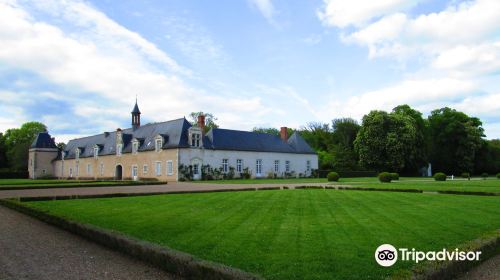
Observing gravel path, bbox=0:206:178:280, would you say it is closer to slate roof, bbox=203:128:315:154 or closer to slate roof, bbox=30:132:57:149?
slate roof, bbox=203:128:315:154

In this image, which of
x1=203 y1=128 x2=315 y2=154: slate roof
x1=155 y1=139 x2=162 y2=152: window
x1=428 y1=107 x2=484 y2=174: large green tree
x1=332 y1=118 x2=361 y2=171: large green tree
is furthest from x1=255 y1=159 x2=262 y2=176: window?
x1=428 y1=107 x2=484 y2=174: large green tree

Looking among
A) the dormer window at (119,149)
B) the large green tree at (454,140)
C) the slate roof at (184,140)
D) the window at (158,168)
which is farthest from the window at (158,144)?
the large green tree at (454,140)

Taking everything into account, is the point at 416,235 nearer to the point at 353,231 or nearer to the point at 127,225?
the point at 353,231

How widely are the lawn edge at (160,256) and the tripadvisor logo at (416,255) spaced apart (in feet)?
6.60

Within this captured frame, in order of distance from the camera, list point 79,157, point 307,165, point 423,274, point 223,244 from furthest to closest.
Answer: point 79,157, point 307,165, point 223,244, point 423,274

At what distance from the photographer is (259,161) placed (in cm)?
4619

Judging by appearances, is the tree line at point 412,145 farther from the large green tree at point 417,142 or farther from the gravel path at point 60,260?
the gravel path at point 60,260

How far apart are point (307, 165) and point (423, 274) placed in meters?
47.6

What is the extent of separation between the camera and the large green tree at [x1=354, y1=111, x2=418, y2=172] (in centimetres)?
4747

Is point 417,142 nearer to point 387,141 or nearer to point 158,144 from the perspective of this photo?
point 387,141

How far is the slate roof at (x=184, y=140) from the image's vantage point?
134ft

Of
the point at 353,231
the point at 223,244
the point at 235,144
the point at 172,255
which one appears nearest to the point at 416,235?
the point at 353,231

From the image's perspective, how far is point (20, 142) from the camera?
71.6m

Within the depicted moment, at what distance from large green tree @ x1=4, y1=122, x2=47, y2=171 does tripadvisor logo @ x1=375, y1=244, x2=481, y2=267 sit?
7244cm
